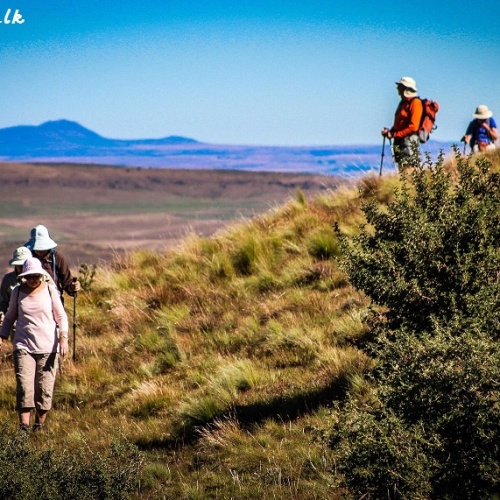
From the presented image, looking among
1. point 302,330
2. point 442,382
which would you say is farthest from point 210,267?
point 442,382

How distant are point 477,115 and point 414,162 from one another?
35.9 feet

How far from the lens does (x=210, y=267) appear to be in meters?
17.0

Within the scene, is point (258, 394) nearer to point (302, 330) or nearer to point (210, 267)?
point (302, 330)

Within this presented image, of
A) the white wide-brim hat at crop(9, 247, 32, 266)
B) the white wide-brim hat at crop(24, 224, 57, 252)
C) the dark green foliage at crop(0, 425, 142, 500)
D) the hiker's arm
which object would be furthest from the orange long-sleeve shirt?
the dark green foliage at crop(0, 425, 142, 500)

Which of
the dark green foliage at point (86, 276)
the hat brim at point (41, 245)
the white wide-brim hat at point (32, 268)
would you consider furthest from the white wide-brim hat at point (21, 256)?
the dark green foliage at point (86, 276)

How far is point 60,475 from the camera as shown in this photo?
7.58 m

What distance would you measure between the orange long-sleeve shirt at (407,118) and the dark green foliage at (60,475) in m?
9.51

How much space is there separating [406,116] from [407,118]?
0.17 ft

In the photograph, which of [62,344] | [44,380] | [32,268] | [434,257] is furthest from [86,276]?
[434,257]

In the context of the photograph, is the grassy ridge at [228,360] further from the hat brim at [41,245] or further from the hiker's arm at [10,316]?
the hat brim at [41,245]

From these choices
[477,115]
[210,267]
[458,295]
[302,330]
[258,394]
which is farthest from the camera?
[477,115]

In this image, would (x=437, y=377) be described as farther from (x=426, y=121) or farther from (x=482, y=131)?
(x=482, y=131)

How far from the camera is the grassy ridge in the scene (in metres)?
8.59

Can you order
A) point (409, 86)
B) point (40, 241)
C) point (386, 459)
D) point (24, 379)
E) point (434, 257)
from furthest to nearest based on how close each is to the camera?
point (409, 86) < point (40, 241) < point (24, 379) < point (434, 257) < point (386, 459)
